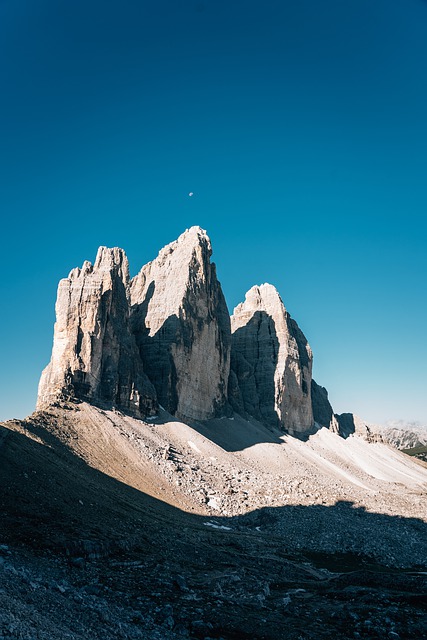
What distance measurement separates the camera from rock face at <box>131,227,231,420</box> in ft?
346

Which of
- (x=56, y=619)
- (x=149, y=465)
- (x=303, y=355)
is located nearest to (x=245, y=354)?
(x=303, y=355)

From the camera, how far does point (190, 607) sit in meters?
22.3

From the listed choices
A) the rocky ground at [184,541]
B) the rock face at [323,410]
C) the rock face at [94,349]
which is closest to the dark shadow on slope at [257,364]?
the rock face at [323,410]

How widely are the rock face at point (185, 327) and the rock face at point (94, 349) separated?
1139cm

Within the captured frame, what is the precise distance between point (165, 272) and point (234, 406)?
36745mm

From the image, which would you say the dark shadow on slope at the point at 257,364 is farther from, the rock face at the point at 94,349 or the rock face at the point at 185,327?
the rock face at the point at 94,349

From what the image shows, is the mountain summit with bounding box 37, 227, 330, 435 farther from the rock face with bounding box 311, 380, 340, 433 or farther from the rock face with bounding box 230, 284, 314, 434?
the rock face with bounding box 311, 380, 340, 433

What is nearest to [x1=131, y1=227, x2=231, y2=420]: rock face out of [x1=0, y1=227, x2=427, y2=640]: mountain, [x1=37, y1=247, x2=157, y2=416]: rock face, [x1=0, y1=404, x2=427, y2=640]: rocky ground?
[x1=0, y1=227, x2=427, y2=640]: mountain

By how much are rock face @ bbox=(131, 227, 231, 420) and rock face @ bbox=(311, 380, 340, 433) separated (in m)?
55.4

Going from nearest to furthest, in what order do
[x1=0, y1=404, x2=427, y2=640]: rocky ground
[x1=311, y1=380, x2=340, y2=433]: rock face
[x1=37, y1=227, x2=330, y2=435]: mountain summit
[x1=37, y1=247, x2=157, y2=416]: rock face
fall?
[x1=0, y1=404, x2=427, y2=640]: rocky ground → [x1=37, y1=247, x2=157, y2=416]: rock face → [x1=37, y1=227, x2=330, y2=435]: mountain summit → [x1=311, y1=380, x2=340, y2=433]: rock face

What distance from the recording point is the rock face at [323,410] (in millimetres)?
164625

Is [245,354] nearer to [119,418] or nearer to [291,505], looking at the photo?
[119,418]

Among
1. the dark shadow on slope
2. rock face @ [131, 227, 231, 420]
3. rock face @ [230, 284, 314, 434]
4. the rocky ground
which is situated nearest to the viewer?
the rocky ground

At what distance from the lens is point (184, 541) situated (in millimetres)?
39156
